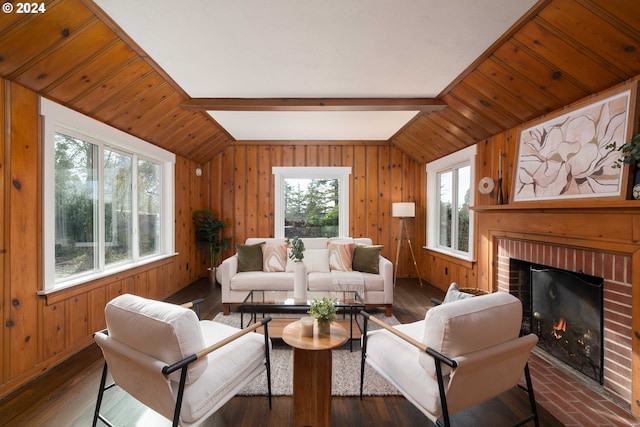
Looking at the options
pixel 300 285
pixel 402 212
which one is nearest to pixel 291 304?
pixel 300 285

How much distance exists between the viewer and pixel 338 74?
9.01ft

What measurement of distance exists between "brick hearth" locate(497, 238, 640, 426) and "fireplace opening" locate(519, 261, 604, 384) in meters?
0.07

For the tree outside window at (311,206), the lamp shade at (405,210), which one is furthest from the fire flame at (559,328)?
the tree outside window at (311,206)

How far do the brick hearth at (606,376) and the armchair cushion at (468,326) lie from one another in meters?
0.93

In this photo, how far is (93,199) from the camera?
2.93 meters

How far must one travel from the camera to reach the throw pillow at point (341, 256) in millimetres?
3914

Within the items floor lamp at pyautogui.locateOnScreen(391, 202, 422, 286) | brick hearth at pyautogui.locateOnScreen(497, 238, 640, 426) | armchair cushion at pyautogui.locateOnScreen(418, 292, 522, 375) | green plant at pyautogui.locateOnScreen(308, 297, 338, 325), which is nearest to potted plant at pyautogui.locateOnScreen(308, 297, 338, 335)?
green plant at pyautogui.locateOnScreen(308, 297, 338, 325)

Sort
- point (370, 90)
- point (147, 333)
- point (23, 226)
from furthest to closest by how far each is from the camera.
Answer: point (370, 90) → point (23, 226) → point (147, 333)

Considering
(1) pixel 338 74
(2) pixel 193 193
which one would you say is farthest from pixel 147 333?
(2) pixel 193 193

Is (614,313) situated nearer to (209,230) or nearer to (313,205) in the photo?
(313,205)

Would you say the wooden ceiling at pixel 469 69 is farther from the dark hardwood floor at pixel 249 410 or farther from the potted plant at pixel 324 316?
the potted plant at pixel 324 316

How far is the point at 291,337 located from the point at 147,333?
2.57ft

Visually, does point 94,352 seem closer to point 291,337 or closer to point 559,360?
point 291,337

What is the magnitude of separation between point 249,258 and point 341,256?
1.27m
